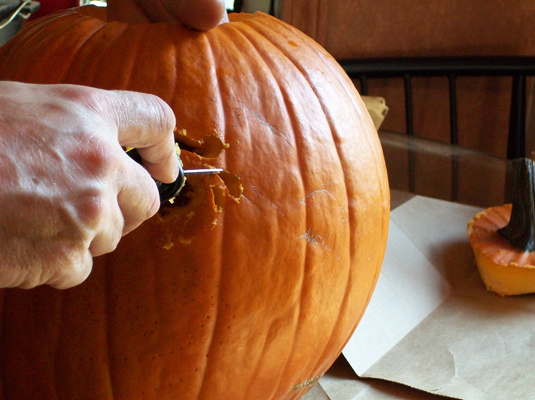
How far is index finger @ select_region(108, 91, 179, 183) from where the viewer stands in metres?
0.29

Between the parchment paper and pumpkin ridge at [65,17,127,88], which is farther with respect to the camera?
the parchment paper

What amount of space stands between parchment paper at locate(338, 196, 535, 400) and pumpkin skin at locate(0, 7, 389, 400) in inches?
8.9

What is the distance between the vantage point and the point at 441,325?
0.81 metres

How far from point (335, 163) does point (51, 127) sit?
13.0 inches

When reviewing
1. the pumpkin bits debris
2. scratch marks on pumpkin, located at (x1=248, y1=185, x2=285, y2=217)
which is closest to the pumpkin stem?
the pumpkin bits debris

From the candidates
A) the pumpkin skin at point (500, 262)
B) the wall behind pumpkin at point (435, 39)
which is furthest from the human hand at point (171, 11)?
the wall behind pumpkin at point (435, 39)

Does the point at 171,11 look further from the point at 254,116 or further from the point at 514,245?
the point at 514,245

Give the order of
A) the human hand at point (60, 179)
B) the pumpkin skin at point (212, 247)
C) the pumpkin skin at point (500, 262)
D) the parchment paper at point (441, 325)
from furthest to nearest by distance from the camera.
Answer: the pumpkin skin at point (500, 262)
the parchment paper at point (441, 325)
the pumpkin skin at point (212, 247)
the human hand at point (60, 179)

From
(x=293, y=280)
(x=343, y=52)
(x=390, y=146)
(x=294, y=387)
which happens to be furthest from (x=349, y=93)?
(x=343, y=52)

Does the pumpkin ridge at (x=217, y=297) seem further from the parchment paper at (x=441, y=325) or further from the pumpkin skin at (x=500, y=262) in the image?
the pumpkin skin at (x=500, y=262)

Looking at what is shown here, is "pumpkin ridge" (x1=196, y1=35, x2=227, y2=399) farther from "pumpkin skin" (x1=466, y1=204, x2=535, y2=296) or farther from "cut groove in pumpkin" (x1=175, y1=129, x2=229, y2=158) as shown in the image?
"pumpkin skin" (x1=466, y1=204, x2=535, y2=296)

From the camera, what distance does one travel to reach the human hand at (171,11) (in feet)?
1.66

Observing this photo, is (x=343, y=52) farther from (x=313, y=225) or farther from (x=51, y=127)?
(x=51, y=127)

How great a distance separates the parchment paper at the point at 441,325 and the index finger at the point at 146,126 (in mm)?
456
